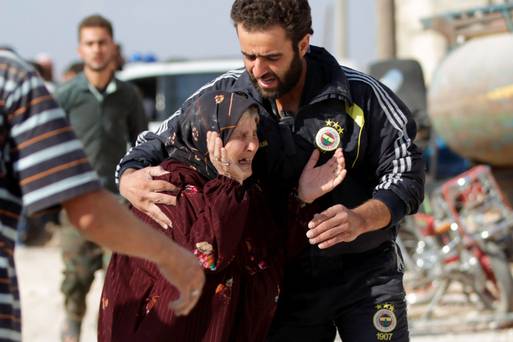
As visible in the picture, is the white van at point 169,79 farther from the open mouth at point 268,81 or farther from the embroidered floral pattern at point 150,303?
the embroidered floral pattern at point 150,303

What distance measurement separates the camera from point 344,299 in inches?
159

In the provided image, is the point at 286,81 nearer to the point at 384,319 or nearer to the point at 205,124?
the point at 205,124

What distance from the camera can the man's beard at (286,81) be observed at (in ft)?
13.0

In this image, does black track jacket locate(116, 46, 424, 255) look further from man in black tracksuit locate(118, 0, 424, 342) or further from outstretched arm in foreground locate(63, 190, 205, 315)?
outstretched arm in foreground locate(63, 190, 205, 315)

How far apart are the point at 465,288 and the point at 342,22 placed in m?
14.9

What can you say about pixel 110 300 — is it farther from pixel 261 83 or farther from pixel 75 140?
pixel 75 140

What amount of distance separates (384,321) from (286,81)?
34.4 inches

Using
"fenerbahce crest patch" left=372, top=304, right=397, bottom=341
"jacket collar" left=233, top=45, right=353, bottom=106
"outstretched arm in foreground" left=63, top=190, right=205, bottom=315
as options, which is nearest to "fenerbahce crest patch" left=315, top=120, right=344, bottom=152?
"jacket collar" left=233, top=45, right=353, bottom=106

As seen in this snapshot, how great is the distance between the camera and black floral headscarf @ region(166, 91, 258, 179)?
371 cm

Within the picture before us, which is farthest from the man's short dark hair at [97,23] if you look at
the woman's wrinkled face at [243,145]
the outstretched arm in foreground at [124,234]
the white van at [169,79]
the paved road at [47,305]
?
the outstretched arm in foreground at [124,234]

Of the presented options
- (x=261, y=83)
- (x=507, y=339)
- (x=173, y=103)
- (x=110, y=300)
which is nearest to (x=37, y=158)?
(x=110, y=300)

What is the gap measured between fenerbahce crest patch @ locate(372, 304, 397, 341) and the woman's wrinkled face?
0.70 meters

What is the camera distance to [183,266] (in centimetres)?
266

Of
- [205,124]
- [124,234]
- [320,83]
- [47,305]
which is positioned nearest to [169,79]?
[47,305]
